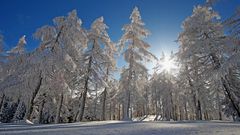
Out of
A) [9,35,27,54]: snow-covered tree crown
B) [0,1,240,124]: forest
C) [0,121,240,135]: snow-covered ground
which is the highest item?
[9,35,27,54]: snow-covered tree crown

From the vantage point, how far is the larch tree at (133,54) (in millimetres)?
20719

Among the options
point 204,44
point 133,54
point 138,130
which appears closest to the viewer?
point 138,130

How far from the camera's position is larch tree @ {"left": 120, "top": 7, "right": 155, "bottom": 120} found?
68.0 feet

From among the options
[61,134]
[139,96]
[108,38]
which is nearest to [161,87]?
[139,96]

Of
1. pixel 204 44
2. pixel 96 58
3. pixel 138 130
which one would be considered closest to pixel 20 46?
pixel 96 58

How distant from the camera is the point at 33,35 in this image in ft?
53.6

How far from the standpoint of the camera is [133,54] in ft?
70.5

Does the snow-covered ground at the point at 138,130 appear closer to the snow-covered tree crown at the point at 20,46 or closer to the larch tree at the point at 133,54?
the larch tree at the point at 133,54

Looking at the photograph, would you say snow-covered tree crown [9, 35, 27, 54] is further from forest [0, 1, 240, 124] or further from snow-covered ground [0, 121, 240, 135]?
snow-covered ground [0, 121, 240, 135]

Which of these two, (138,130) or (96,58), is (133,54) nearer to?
(96,58)

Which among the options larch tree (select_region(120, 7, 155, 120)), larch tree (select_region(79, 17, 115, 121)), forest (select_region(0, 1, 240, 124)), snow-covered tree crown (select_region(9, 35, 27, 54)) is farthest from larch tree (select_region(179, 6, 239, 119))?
snow-covered tree crown (select_region(9, 35, 27, 54))

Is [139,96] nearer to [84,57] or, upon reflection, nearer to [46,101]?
[84,57]

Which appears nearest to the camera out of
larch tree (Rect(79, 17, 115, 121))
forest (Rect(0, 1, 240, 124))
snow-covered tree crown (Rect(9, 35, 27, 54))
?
forest (Rect(0, 1, 240, 124))

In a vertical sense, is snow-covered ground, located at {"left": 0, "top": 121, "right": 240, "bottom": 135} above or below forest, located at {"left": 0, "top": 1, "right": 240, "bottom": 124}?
below
